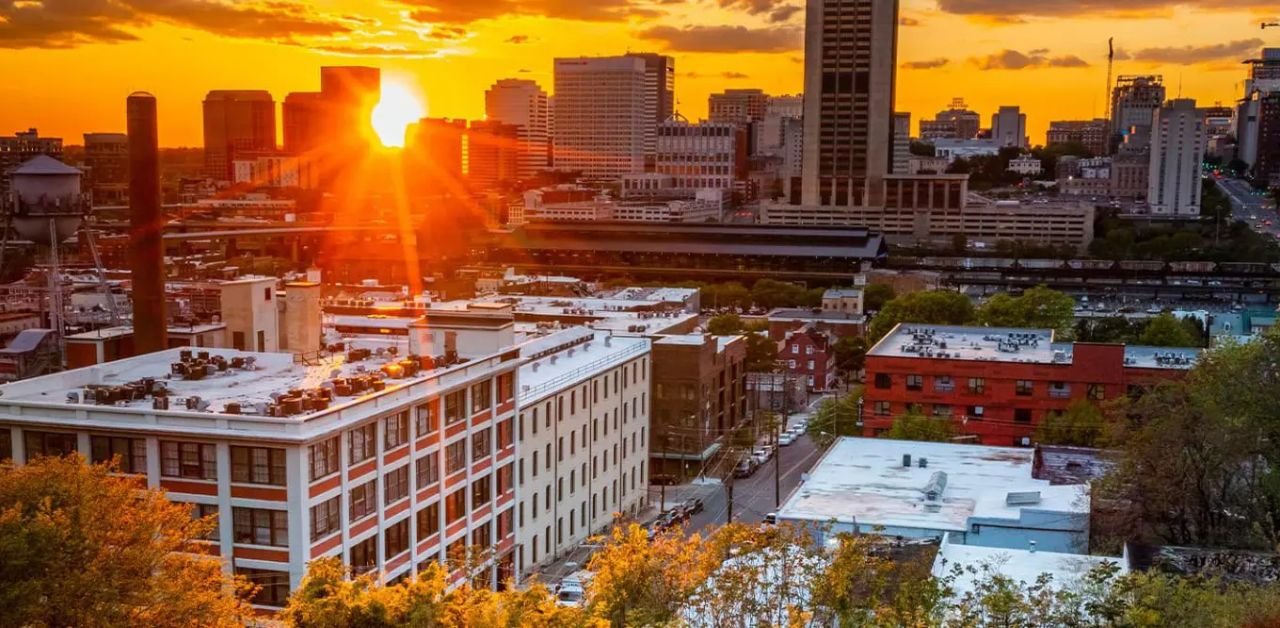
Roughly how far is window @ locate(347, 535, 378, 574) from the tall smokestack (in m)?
18.2

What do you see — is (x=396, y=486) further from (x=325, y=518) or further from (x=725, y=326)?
(x=725, y=326)

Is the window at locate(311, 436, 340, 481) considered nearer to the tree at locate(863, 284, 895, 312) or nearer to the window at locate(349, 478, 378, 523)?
the window at locate(349, 478, 378, 523)

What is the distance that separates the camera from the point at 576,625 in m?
15.8

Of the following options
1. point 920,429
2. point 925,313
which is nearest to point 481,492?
point 920,429

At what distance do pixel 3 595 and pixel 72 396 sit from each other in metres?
15.5

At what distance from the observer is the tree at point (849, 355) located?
9238cm

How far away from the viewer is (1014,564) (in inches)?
1043

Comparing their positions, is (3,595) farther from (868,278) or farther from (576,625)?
(868,278)

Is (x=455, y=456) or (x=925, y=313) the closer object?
(x=455, y=456)

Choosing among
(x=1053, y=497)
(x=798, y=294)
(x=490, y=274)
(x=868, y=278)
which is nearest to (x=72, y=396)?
(x=1053, y=497)

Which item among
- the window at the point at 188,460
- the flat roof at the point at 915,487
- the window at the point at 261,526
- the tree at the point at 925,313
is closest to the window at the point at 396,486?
the window at the point at 261,526

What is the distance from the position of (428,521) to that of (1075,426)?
90.4ft

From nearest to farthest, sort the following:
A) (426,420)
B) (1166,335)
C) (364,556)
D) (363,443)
Answer: (363,443), (364,556), (426,420), (1166,335)

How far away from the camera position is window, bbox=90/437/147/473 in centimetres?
3111
